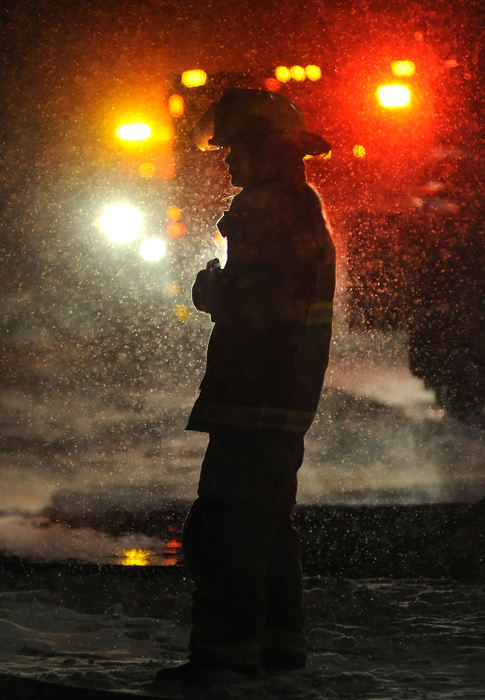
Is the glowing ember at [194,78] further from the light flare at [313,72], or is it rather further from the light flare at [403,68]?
the light flare at [403,68]

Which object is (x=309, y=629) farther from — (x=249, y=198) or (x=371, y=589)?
(x=249, y=198)

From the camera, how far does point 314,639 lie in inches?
148

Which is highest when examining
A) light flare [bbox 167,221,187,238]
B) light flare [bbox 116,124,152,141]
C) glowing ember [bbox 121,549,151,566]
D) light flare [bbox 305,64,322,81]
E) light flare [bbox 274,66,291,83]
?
light flare [bbox 305,64,322,81]

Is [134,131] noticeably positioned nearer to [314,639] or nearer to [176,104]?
[176,104]

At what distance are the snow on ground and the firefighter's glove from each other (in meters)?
1.05

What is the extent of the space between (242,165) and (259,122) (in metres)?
0.14

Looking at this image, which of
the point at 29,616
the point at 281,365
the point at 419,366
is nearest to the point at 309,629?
the point at 29,616

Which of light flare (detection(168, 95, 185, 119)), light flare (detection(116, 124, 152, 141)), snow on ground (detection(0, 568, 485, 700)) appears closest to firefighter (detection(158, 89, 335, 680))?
snow on ground (detection(0, 568, 485, 700))

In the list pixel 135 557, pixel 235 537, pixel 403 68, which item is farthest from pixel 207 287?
pixel 403 68

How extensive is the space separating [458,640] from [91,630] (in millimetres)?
1383

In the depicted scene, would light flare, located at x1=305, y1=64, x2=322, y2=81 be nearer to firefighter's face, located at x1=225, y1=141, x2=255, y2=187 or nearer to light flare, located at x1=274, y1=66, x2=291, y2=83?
light flare, located at x1=274, y1=66, x2=291, y2=83

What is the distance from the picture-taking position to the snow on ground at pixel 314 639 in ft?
9.36

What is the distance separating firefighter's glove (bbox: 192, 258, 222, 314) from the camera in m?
2.91

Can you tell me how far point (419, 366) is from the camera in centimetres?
736
